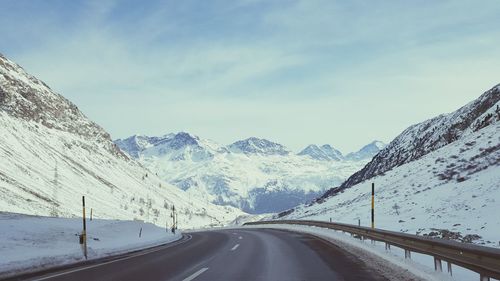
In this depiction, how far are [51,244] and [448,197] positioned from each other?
97.4 ft

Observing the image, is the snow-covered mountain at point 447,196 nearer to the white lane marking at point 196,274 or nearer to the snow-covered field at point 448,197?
the snow-covered field at point 448,197

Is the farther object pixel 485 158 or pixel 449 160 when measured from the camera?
pixel 449 160

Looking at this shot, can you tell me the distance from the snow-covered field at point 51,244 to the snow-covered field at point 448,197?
53.7 feet

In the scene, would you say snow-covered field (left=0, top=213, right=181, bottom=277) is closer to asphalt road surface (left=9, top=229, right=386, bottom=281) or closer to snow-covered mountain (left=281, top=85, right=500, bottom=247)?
asphalt road surface (left=9, top=229, right=386, bottom=281)

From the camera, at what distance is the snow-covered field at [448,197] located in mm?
30375

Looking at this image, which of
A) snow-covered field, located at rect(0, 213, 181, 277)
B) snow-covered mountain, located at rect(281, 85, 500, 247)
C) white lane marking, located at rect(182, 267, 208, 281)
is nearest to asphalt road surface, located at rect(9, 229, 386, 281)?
white lane marking, located at rect(182, 267, 208, 281)

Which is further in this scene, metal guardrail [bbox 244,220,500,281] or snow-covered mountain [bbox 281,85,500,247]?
snow-covered mountain [bbox 281,85,500,247]

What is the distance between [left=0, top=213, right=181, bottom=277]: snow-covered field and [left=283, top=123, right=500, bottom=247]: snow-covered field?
1635 centimetres

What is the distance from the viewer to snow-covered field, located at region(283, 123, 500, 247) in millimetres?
30375

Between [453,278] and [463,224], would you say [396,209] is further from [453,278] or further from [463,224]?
[453,278]

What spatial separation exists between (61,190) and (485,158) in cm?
17868

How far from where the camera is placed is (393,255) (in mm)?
17156

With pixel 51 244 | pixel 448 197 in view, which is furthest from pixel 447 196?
pixel 51 244

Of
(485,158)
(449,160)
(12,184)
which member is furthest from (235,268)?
(12,184)
